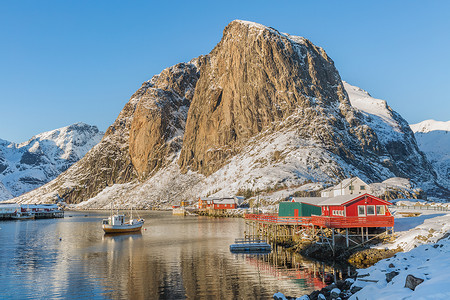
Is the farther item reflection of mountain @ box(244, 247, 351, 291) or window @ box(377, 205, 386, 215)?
window @ box(377, 205, 386, 215)

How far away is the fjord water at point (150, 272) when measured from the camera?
38.1 meters

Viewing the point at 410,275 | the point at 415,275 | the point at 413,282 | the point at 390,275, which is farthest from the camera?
the point at 390,275

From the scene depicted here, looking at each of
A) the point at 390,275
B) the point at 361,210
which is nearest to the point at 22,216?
the point at 361,210

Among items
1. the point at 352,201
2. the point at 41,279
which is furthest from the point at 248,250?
the point at 41,279

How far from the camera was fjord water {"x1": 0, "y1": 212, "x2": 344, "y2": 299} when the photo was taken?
38094 millimetres

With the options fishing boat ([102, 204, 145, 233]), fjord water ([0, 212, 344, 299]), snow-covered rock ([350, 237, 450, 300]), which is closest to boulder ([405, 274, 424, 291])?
snow-covered rock ([350, 237, 450, 300])

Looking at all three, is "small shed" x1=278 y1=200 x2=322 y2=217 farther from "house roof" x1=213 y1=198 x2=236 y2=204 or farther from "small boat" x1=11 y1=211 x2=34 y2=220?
"small boat" x1=11 y1=211 x2=34 y2=220

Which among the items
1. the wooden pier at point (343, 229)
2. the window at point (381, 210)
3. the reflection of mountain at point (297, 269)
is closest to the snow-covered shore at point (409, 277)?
the reflection of mountain at point (297, 269)

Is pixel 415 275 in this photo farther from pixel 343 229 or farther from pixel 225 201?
pixel 225 201

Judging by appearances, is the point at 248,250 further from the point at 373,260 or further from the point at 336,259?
the point at 373,260

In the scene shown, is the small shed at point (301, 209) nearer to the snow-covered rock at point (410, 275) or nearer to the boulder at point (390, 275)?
the snow-covered rock at point (410, 275)

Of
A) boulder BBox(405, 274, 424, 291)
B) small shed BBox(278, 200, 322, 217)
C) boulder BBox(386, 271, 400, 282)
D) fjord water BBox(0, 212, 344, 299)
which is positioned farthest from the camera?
small shed BBox(278, 200, 322, 217)

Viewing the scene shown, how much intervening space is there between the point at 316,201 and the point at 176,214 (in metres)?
120

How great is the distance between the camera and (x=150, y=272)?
47875mm
